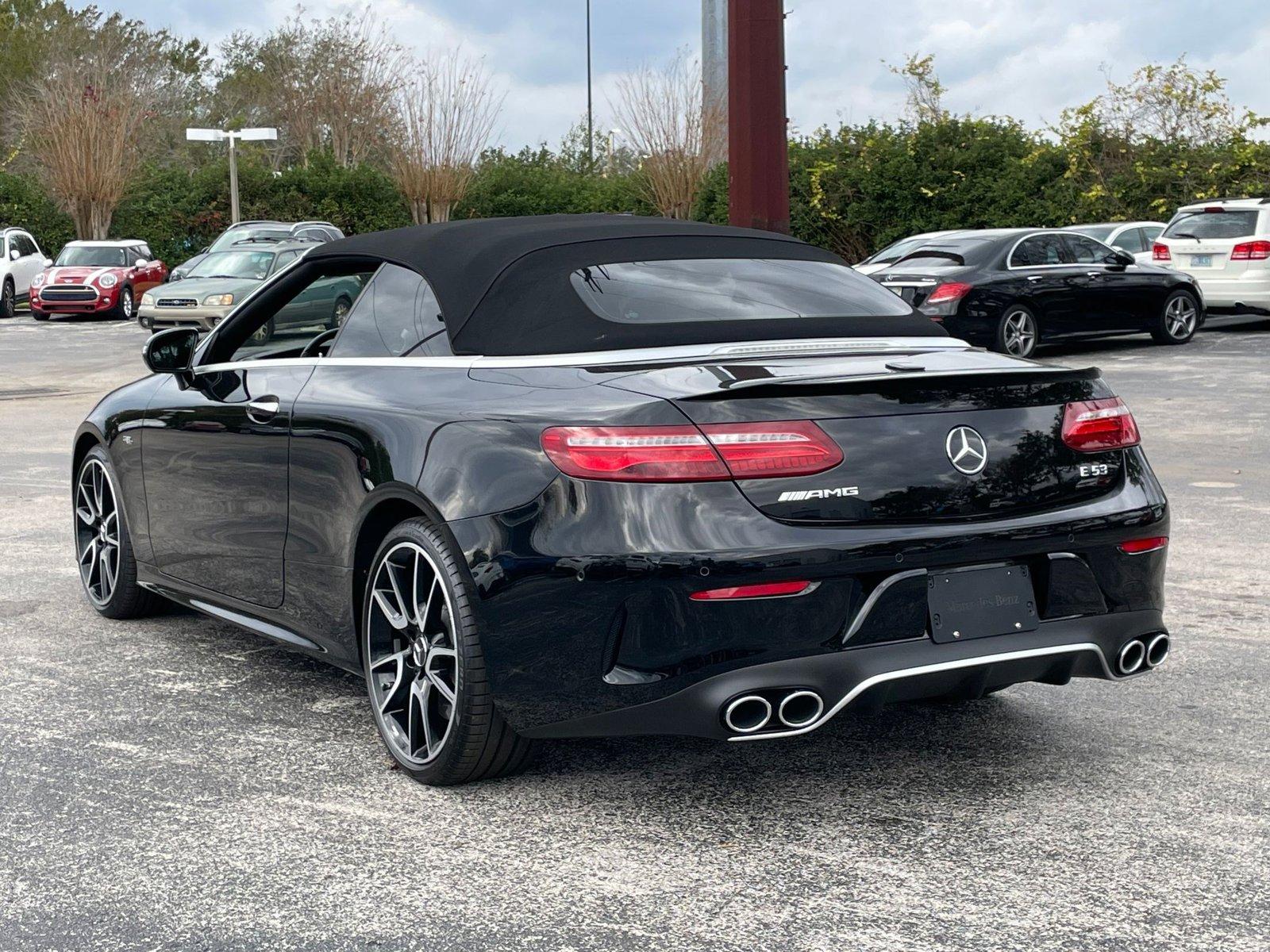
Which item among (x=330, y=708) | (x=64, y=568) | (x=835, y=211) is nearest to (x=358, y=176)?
(x=835, y=211)

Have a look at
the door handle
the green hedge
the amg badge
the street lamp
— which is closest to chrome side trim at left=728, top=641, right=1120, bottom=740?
the amg badge

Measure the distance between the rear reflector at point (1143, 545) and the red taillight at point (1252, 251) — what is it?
18.0 m

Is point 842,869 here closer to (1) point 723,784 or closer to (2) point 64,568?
(1) point 723,784

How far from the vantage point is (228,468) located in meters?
5.29

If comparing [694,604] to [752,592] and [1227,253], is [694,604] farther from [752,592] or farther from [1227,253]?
[1227,253]

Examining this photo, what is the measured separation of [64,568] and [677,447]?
4577 mm

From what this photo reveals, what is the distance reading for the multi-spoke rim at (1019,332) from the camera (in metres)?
17.5

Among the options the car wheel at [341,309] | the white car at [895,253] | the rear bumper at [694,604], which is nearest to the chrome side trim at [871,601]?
the rear bumper at [694,604]

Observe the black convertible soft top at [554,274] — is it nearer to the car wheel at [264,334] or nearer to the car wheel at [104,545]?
the car wheel at [264,334]

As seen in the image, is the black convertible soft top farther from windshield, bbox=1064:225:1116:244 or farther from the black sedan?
windshield, bbox=1064:225:1116:244

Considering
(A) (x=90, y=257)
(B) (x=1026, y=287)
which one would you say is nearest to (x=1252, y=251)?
(B) (x=1026, y=287)

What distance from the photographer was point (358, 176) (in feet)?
135

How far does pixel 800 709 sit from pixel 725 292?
57.2 inches

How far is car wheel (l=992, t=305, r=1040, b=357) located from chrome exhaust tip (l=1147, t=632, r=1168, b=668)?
43.4ft
